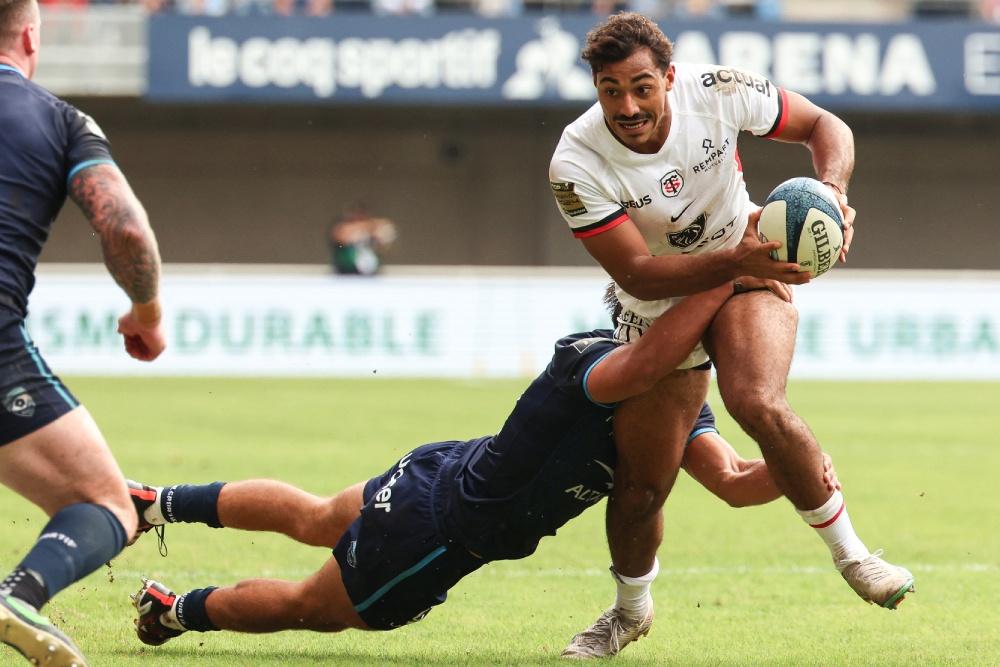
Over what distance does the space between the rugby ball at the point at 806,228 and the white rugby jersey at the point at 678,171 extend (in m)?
0.40

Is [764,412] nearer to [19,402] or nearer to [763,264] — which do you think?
[763,264]

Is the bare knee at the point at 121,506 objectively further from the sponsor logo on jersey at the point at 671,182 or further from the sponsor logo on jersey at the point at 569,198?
the sponsor logo on jersey at the point at 671,182

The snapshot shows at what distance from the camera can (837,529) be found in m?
5.41

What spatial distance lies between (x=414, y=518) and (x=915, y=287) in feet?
49.9

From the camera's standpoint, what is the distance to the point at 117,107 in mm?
28953

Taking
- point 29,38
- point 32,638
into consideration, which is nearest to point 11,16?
point 29,38

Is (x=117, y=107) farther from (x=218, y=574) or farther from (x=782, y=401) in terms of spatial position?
(x=782, y=401)

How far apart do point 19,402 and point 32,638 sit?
2.39 ft

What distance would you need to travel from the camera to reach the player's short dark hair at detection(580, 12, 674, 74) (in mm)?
5418

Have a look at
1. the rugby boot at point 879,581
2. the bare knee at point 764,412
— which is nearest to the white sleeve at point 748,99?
the bare knee at point 764,412

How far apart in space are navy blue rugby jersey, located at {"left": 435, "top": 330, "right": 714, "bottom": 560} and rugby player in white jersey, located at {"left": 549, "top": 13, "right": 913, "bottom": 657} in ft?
0.41

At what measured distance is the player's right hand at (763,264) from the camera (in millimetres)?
5293

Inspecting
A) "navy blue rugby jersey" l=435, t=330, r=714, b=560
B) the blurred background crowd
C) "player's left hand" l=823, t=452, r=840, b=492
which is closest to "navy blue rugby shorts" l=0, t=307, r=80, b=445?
"navy blue rugby jersey" l=435, t=330, r=714, b=560

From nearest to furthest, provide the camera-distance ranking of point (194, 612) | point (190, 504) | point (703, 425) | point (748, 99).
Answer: point (194, 612), point (748, 99), point (190, 504), point (703, 425)
